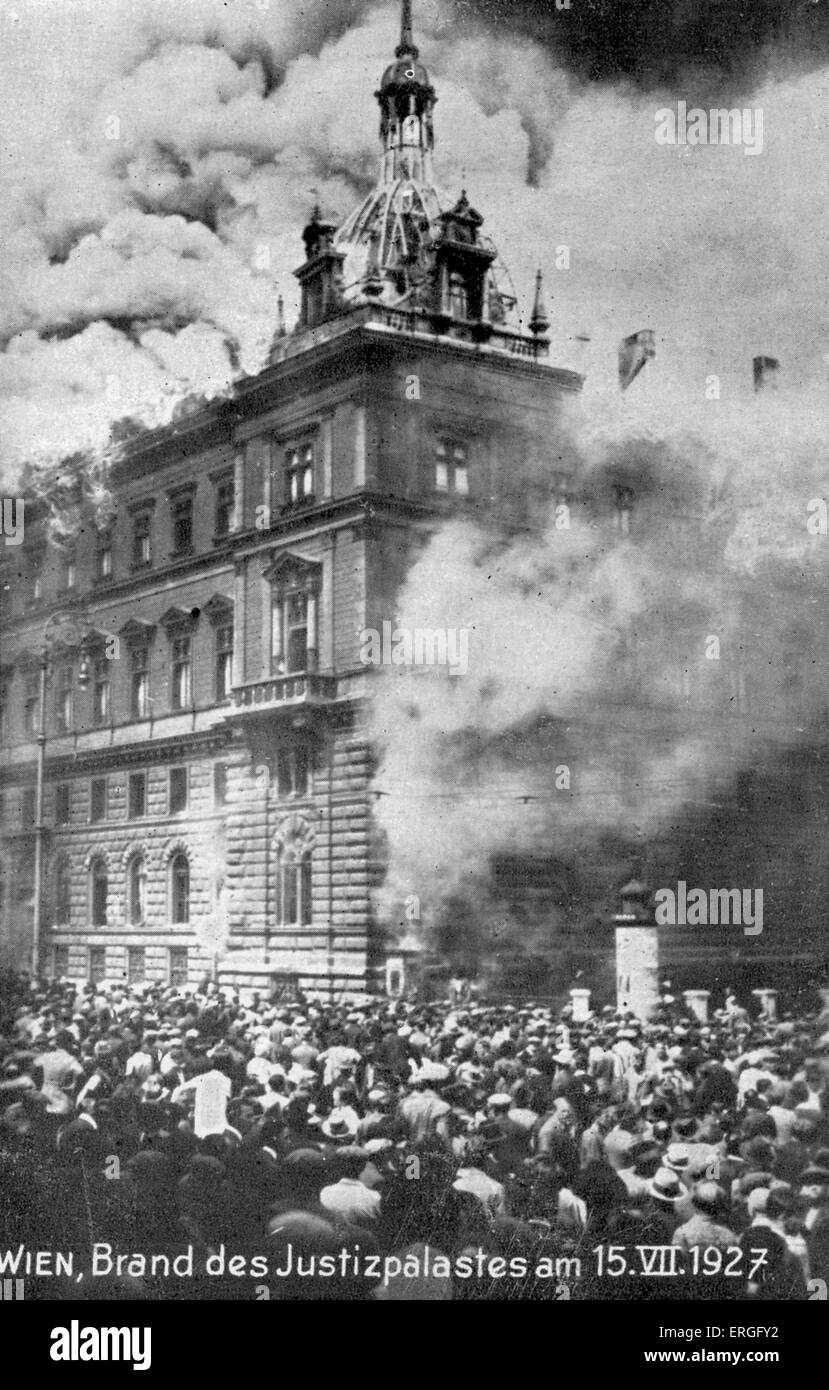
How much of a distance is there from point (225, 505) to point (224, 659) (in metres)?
1.39

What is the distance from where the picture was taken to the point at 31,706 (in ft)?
41.4

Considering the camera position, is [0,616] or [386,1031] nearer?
[386,1031]

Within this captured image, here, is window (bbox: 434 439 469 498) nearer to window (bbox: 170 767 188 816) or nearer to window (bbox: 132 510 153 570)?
window (bbox: 132 510 153 570)

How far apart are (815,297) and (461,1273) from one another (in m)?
8.49

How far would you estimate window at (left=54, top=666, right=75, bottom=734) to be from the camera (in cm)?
1262

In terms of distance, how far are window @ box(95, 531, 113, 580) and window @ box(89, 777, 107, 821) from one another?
1.85 meters

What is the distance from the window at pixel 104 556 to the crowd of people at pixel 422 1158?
3973mm

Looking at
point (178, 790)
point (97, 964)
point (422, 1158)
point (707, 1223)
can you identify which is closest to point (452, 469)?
point (178, 790)

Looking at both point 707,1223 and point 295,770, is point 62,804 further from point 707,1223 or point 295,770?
point 707,1223

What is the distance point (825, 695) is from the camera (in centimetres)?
1202

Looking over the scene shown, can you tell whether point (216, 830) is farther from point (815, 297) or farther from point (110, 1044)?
point (815, 297)

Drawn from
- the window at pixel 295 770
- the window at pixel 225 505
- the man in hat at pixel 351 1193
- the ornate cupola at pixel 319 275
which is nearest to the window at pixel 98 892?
the window at pixel 295 770

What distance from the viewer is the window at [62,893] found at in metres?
12.4
